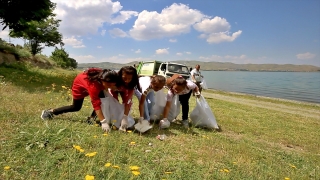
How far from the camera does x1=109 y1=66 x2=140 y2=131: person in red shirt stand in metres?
4.01

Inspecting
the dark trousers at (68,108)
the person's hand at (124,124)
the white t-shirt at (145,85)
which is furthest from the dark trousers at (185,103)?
the dark trousers at (68,108)

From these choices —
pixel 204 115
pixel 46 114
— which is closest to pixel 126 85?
pixel 46 114

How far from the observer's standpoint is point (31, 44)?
130 ft

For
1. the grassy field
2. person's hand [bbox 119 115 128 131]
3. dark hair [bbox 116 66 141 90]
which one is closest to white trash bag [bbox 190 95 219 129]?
the grassy field

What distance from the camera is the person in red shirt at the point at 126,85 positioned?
4012 mm

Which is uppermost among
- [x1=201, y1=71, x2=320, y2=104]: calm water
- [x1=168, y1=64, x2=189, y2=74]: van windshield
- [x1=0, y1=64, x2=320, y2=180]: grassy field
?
[x1=168, y1=64, x2=189, y2=74]: van windshield

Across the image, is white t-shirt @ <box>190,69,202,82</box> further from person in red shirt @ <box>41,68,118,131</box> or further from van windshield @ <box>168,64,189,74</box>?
person in red shirt @ <box>41,68,118,131</box>

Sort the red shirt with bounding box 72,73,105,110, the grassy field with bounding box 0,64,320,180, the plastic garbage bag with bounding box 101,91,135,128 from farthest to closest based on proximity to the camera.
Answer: the plastic garbage bag with bounding box 101,91,135,128 < the red shirt with bounding box 72,73,105,110 < the grassy field with bounding box 0,64,320,180

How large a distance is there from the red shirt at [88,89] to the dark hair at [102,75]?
9 cm

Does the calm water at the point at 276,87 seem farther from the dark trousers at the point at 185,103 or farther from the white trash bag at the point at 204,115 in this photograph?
the dark trousers at the point at 185,103

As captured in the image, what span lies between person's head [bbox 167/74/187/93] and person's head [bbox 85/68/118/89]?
131cm

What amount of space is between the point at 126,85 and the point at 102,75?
0.52 meters

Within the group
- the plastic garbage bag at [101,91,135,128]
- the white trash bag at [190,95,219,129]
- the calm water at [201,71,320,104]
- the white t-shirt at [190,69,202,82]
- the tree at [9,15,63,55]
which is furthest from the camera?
the tree at [9,15,63,55]

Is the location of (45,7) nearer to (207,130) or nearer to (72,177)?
(207,130)
